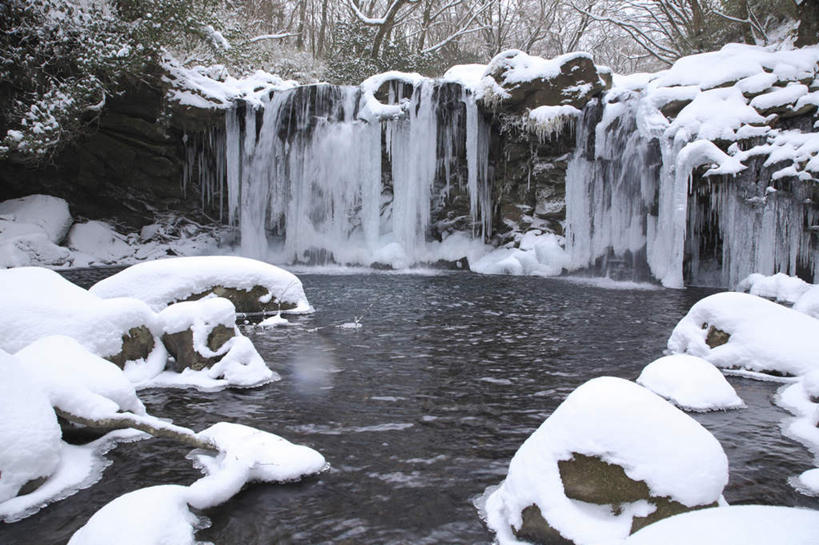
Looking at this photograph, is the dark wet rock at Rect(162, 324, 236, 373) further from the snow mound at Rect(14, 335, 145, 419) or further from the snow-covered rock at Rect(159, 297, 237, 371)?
the snow mound at Rect(14, 335, 145, 419)

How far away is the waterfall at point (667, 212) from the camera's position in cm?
1243

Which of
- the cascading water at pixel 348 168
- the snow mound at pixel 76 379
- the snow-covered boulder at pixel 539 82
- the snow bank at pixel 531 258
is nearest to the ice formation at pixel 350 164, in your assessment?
the cascading water at pixel 348 168

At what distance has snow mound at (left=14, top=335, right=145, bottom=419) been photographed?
14.3ft

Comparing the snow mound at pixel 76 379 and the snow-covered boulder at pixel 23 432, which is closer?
the snow-covered boulder at pixel 23 432

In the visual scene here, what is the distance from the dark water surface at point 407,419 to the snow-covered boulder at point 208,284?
41.2 inches

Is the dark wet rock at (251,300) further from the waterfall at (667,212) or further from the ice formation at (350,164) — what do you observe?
the waterfall at (667,212)

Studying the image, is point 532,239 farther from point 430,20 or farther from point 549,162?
point 430,20

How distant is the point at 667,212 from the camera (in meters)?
14.1

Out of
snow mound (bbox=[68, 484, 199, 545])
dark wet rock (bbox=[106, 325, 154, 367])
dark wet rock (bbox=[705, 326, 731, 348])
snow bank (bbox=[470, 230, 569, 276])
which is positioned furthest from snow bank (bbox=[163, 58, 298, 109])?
snow mound (bbox=[68, 484, 199, 545])

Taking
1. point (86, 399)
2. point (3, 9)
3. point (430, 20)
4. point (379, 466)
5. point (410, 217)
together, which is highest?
point (430, 20)

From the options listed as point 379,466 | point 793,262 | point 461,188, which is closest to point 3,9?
point 461,188

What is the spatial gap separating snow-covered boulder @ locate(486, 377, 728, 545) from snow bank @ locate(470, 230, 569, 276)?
1410 cm

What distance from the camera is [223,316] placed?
6.56m

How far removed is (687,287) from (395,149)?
10.1m
